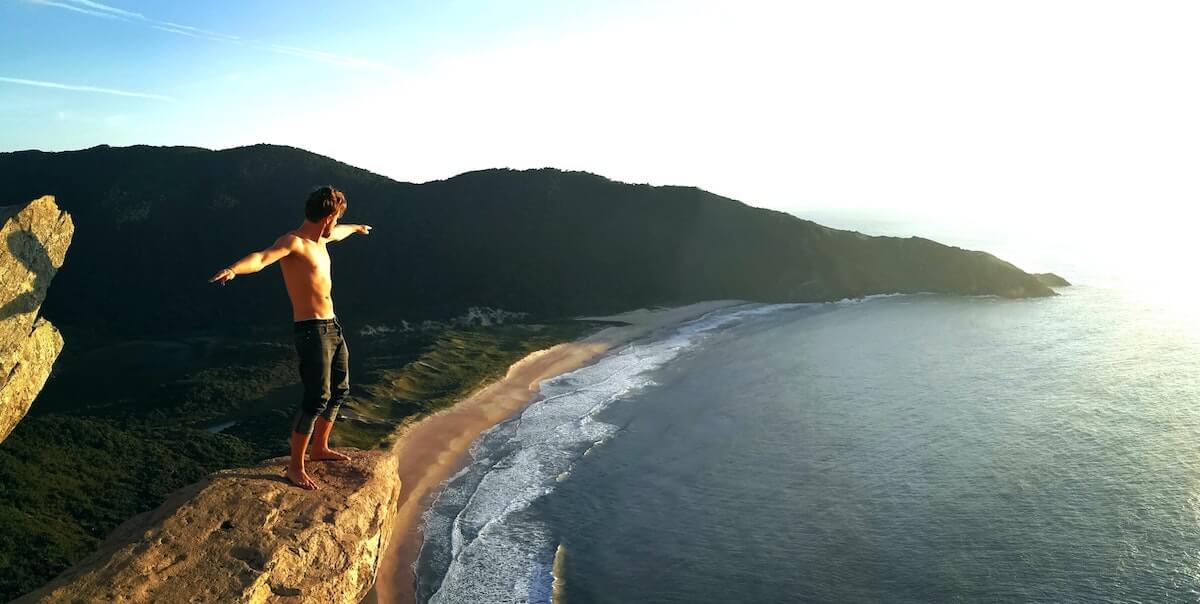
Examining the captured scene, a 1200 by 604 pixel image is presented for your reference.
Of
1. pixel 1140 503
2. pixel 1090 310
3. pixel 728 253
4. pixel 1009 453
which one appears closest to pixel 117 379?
pixel 1009 453

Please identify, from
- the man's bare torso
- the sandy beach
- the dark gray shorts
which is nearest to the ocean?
the sandy beach

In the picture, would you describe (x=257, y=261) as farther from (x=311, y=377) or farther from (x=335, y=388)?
(x=335, y=388)

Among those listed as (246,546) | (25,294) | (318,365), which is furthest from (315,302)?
(25,294)

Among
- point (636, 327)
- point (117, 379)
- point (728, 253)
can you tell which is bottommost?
point (117, 379)

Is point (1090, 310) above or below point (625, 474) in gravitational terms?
above

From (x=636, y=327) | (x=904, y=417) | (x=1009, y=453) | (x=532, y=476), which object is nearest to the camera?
A: (x=532, y=476)

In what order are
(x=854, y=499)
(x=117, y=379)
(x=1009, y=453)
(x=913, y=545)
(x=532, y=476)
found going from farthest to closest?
(x=117, y=379) < (x=1009, y=453) < (x=532, y=476) < (x=854, y=499) < (x=913, y=545)

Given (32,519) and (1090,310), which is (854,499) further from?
(1090,310)

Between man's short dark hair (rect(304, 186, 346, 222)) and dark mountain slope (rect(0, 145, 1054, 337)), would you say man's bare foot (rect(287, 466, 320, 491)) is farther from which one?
dark mountain slope (rect(0, 145, 1054, 337))
